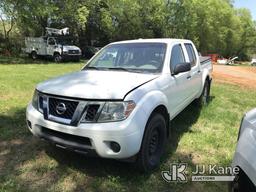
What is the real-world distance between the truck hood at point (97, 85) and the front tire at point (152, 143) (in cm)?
54

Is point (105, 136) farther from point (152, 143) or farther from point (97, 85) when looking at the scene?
point (152, 143)

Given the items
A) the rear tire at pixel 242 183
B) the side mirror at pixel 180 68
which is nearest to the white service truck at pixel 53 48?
the side mirror at pixel 180 68

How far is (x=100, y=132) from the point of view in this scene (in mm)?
3285

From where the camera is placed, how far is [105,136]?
10.8 feet

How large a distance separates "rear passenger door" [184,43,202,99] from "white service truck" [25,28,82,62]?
17.5 m

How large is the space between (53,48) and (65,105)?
66.9 ft

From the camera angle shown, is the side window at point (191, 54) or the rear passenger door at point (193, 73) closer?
the rear passenger door at point (193, 73)

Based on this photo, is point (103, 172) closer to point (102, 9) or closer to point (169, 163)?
point (169, 163)

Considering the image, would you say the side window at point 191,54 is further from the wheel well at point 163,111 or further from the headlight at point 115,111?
the headlight at point 115,111

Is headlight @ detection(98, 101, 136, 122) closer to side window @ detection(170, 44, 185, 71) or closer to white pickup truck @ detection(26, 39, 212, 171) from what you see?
white pickup truck @ detection(26, 39, 212, 171)

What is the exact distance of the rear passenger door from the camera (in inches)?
228

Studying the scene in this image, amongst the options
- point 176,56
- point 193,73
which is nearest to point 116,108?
point 176,56

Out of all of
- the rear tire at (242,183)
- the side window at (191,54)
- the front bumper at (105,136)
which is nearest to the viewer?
the rear tire at (242,183)

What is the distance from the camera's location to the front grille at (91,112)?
338cm
